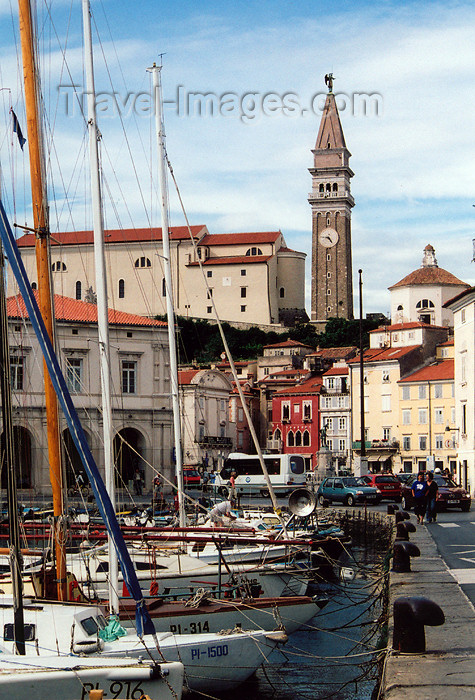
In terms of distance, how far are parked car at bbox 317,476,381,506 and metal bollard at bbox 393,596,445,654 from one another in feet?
117

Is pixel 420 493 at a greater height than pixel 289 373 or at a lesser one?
lesser

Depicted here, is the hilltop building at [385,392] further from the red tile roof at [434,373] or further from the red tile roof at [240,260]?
the red tile roof at [240,260]

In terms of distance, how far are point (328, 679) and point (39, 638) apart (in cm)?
602

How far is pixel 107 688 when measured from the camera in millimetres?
10078

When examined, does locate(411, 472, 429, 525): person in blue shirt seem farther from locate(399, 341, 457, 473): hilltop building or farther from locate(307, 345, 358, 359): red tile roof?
locate(307, 345, 358, 359): red tile roof

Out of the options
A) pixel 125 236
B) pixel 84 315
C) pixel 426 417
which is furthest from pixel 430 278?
pixel 84 315

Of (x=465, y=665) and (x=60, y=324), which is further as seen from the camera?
(x=60, y=324)

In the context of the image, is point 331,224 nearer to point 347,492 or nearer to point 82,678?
point 347,492

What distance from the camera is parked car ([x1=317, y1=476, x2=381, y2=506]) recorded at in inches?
1859

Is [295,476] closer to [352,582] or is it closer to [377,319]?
[352,582]

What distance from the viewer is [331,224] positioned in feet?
474

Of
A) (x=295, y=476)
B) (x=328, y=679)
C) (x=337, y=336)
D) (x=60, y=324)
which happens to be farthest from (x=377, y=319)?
(x=328, y=679)

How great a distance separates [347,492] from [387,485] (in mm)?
3559

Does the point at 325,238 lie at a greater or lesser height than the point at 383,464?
greater
